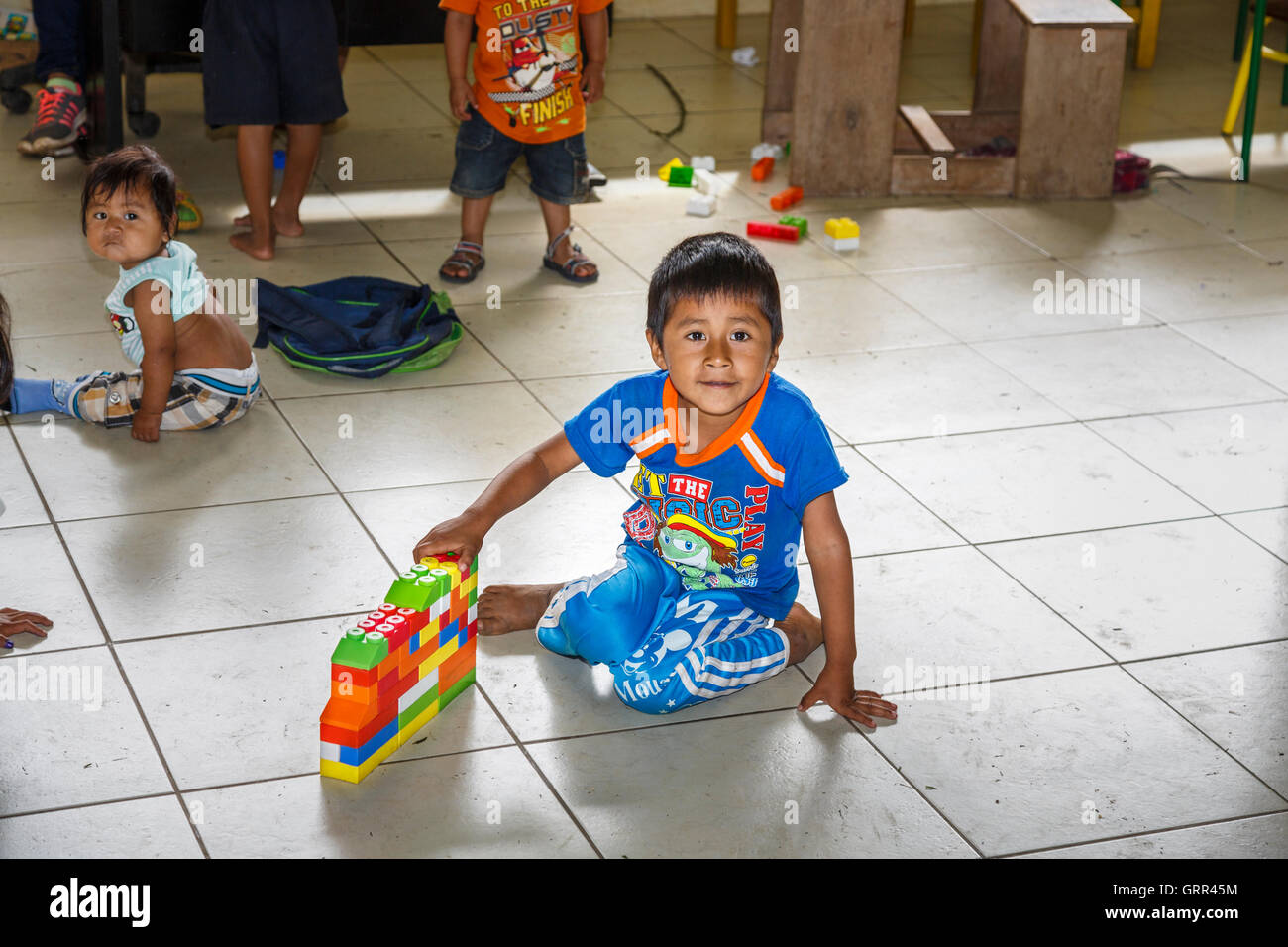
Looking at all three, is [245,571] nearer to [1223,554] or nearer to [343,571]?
[343,571]

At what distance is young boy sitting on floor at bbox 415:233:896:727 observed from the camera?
2432 millimetres

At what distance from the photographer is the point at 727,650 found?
100 inches

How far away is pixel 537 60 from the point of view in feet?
13.7

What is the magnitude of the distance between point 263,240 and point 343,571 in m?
1.83

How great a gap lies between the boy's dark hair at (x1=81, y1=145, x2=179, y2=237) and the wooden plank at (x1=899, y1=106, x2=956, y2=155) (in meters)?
2.76

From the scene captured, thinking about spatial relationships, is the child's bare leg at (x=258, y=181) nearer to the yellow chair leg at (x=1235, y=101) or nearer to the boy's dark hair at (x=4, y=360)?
the boy's dark hair at (x=4, y=360)

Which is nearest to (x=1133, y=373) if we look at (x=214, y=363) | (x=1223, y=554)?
(x=1223, y=554)

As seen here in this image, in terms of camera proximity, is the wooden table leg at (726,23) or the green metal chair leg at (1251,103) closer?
the green metal chair leg at (1251,103)

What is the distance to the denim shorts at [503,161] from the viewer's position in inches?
170

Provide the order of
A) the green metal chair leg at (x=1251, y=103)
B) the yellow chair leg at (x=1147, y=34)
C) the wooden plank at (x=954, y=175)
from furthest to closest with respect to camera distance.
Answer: the yellow chair leg at (x=1147, y=34), the green metal chair leg at (x=1251, y=103), the wooden plank at (x=954, y=175)
